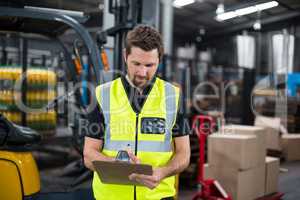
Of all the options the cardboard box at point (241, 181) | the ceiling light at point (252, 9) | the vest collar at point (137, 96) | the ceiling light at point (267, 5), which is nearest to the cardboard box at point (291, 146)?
the cardboard box at point (241, 181)

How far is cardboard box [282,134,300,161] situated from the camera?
23.0 ft

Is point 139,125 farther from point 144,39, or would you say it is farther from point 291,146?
point 291,146

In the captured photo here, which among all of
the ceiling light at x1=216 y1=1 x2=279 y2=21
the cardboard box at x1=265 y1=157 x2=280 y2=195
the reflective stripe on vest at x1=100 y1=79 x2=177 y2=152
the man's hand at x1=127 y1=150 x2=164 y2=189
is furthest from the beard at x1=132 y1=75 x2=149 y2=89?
the cardboard box at x1=265 y1=157 x2=280 y2=195

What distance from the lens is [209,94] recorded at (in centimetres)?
1045

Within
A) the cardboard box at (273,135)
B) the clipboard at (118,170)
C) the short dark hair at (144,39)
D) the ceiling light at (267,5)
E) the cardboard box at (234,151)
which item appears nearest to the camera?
the clipboard at (118,170)

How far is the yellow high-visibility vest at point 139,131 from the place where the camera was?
1674mm

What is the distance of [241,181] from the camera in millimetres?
4090

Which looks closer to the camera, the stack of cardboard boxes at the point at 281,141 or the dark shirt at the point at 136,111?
the dark shirt at the point at 136,111

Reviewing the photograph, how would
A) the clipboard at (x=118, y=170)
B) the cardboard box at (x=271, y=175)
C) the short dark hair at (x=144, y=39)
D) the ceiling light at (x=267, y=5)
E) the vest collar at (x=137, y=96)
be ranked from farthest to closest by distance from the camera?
1. the cardboard box at (x=271, y=175)
2. the ceiling light at (x=267, y=5)
3. the vest collar at (x=137, y=96)
4. the short dark hair at (x=144, y=39)
5. the clipboard at (x=118, y=170)

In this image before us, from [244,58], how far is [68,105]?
32.5ft

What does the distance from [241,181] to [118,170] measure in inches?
116

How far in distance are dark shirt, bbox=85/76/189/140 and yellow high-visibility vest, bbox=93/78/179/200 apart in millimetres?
23

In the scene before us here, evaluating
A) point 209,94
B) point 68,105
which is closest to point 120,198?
point 68,105

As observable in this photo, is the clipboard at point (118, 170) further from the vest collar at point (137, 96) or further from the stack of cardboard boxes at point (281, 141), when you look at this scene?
the stack of cardboard boxes at point (281, 141)
